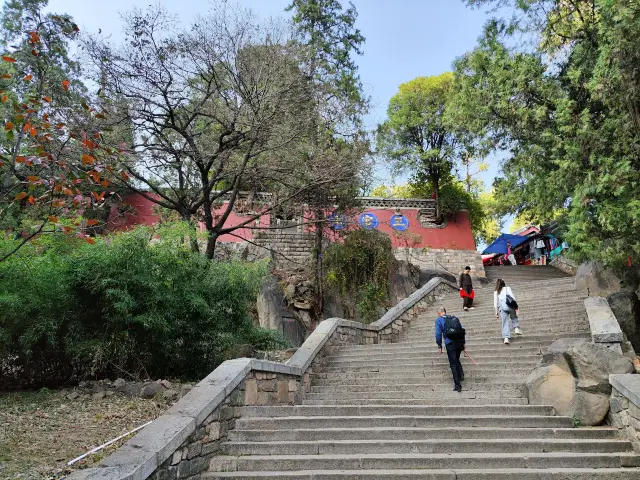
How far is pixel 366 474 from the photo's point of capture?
4.71 meters

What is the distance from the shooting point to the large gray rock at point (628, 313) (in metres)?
10.0

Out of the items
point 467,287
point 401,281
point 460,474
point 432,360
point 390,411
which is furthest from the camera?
point 401,281

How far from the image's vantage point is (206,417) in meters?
5.08

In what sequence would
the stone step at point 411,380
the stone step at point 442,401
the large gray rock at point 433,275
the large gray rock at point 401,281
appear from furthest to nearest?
the large gray rock at point 433,275 → the large gray rock at point 401,281 → the stone step at point 411,380 → the stone step at point 442,401

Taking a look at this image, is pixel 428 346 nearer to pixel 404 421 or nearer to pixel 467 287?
pixel 404 421

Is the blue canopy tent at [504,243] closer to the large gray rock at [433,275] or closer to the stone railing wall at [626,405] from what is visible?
the large gray rock at [433,275]

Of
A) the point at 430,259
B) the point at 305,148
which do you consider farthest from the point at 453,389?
the point at 430,259

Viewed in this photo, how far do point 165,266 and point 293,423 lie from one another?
3.64 metres

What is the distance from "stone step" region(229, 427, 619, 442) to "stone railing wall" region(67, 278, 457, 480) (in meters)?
0.43

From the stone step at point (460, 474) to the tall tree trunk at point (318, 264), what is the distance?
→ 1164cm

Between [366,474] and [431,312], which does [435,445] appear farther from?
[431,312]

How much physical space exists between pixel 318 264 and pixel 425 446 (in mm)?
11829

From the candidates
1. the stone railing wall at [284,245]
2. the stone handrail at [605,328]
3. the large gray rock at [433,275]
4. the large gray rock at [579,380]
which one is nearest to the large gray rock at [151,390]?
the large gray rock at [579,380]

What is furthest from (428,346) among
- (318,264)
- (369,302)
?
(318,264)
